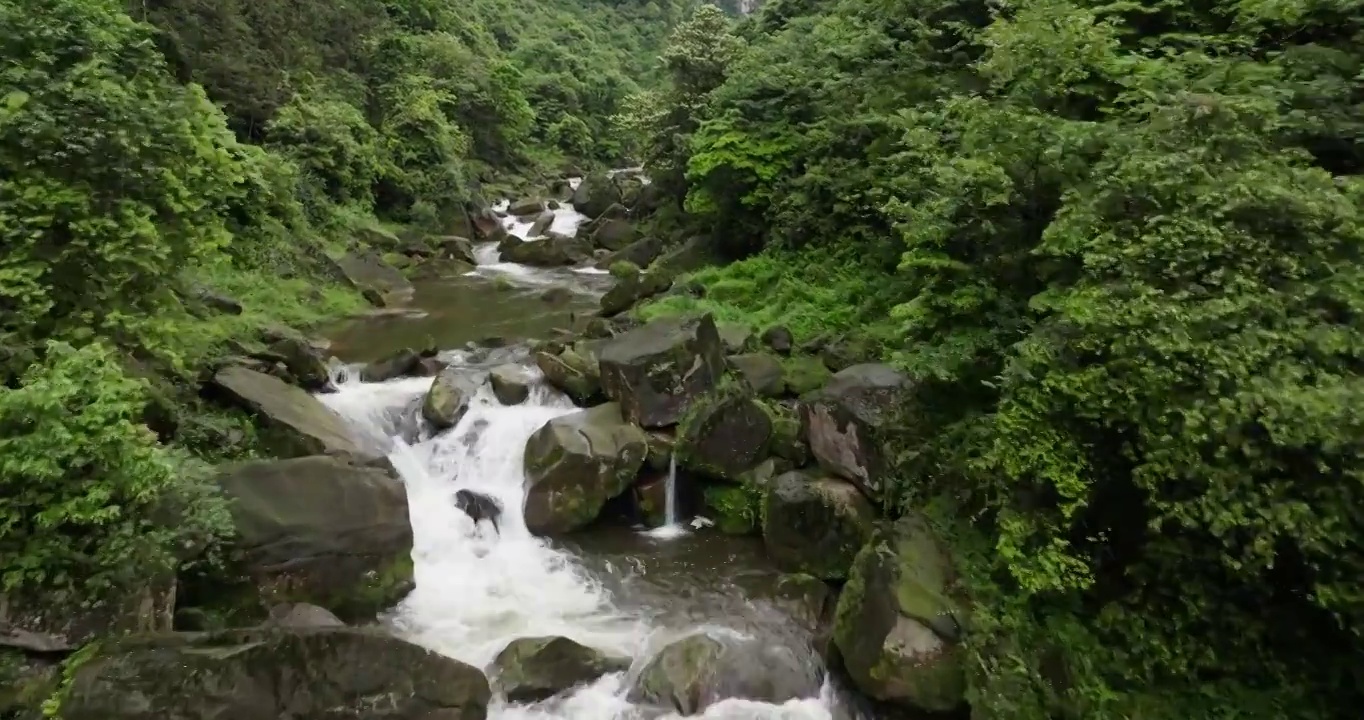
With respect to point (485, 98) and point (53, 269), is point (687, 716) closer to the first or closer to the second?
point (53, 269)

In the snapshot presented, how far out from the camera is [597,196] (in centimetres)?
3822

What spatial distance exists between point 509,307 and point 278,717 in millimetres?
16900

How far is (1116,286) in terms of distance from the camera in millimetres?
6664

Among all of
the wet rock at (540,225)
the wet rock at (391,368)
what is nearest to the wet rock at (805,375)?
the wet rock at (391,368)

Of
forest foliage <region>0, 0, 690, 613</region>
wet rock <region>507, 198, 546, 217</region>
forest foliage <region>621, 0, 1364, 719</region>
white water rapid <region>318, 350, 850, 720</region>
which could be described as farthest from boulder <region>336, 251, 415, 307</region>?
forest foliage <region>621, 0, 1364, 719</region>

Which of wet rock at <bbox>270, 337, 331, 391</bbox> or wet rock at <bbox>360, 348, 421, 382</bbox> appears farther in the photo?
wet rock at <bbox>360, 348, 421, 382</bbox>

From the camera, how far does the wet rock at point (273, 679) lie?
278 inches

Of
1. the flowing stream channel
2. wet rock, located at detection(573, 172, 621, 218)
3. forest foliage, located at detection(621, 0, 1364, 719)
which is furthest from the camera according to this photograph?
wet rock, located at detection(573, 172, 621, 218)

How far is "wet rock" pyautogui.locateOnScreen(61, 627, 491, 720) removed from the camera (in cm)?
707

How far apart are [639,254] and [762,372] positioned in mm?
14787

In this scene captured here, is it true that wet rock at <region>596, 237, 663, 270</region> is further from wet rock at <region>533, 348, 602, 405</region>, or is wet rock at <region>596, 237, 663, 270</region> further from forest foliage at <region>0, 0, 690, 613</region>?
wet rock at <region>533, 348, 602, 405</region>

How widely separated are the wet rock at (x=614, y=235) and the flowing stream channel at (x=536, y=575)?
1557cm

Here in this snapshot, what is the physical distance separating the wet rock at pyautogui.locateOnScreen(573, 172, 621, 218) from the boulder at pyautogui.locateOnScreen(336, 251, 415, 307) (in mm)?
13223

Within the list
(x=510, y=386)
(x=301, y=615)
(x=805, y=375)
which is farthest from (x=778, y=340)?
(x=301, y=615)
